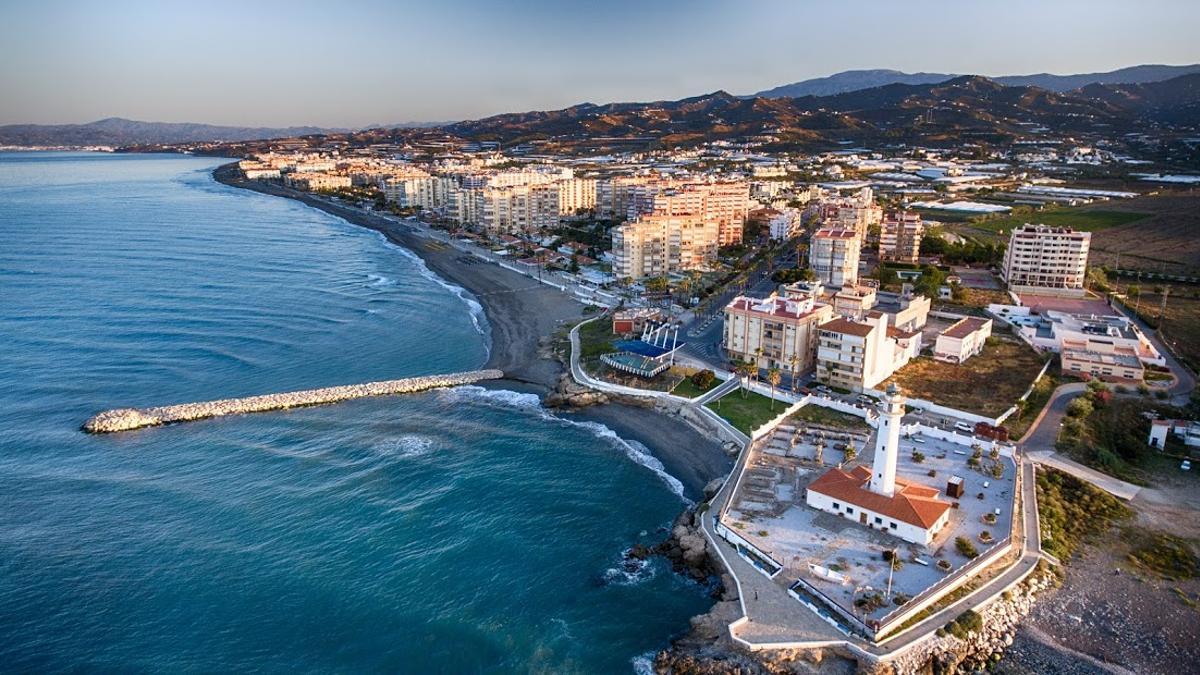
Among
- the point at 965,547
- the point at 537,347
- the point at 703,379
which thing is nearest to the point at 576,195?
the point at 537,347

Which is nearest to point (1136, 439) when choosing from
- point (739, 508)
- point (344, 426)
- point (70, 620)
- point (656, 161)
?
point (739, 508)

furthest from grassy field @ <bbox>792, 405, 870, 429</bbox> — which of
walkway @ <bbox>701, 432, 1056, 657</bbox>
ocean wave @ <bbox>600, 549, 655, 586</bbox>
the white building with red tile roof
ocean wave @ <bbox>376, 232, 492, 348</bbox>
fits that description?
ocean wave @ <bbox>376, 232, 492, 348</bbox>

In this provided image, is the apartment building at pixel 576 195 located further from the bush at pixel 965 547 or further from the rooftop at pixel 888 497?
the bush at pixel 965 547

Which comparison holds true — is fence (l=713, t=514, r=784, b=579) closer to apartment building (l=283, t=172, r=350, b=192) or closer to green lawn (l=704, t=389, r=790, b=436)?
green lawn (l=704, t=389, r=790, b=436)

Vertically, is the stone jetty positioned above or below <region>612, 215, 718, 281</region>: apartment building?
below

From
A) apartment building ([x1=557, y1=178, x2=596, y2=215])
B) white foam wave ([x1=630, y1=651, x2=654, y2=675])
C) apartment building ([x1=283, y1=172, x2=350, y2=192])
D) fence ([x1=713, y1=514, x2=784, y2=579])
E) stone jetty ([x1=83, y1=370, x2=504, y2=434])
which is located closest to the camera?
white foam wave ([x1=630, y1=651, x2=654, y2=675])

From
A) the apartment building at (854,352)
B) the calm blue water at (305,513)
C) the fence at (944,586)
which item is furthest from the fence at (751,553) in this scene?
the apartment building at (854,352)
